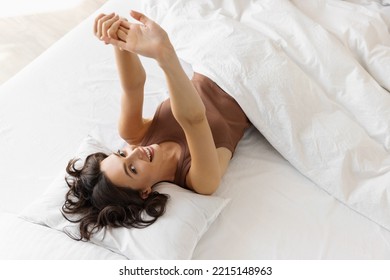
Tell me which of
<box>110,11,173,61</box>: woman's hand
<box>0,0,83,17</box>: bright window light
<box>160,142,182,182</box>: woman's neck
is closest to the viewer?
<box>110,11,173,61</box>: woman's hand

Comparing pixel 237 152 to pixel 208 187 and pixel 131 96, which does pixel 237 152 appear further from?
pixel 131 96

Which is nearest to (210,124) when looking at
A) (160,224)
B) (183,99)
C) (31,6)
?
(183,99)

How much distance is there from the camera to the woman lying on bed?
1.02m

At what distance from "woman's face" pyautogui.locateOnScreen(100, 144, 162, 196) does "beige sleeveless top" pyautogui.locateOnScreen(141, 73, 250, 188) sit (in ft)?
0.27

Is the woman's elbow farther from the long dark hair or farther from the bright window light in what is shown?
the bright window light

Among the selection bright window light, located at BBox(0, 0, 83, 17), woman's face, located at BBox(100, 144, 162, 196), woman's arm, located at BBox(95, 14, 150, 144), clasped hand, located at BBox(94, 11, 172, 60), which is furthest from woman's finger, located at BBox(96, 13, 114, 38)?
bright window light, located at BBox(0, 0, 83, 17)

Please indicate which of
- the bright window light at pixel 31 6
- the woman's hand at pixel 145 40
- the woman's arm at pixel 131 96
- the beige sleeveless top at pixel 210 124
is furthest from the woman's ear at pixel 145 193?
the bright window light at pixel 31 6

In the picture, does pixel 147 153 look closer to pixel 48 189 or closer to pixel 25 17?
pixel 48 189

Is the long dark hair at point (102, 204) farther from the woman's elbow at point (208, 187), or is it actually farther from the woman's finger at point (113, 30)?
the woman's finger at point (113, 30)

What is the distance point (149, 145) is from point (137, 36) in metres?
0.36

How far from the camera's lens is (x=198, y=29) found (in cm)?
147

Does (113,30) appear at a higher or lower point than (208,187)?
higher

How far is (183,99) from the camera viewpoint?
3.42 ft

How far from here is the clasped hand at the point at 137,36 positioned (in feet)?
3.19
